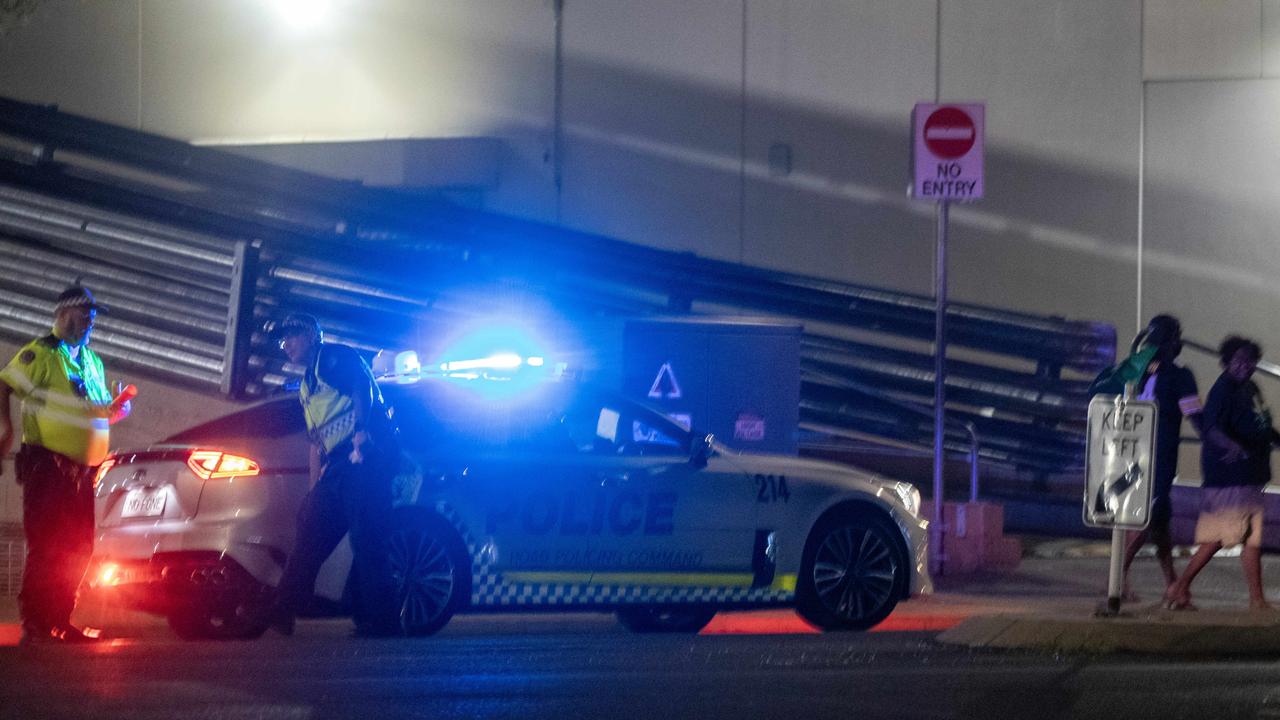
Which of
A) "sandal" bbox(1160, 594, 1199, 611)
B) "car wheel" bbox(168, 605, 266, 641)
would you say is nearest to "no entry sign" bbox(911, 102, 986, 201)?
"sandal" bbox(1160, 594, 1199, 611)

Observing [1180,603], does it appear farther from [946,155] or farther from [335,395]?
[335,395]

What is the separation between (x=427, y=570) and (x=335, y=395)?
3.20 ft

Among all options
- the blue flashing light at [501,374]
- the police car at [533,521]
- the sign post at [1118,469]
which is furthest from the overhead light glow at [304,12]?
the sign post at [1118,469]

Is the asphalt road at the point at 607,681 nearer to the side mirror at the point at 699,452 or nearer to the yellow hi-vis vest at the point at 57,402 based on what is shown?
the side mirror at the point at 699,452

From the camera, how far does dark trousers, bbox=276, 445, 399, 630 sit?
952cm

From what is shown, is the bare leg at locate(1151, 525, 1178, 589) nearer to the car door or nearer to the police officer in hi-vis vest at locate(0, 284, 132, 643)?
the car door

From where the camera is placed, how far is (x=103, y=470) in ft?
32.6

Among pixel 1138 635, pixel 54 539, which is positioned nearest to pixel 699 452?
pixel 1138 635

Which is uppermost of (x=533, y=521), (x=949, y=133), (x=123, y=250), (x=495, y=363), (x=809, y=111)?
(x=809, y=111)

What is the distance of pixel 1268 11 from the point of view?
699 inches

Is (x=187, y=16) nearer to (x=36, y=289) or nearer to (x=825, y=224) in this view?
(x=36, y=289)

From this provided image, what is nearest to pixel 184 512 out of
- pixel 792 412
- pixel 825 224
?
pixel 792 412

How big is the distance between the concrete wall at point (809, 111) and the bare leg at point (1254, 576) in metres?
6.96

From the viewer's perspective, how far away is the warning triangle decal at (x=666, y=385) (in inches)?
494
